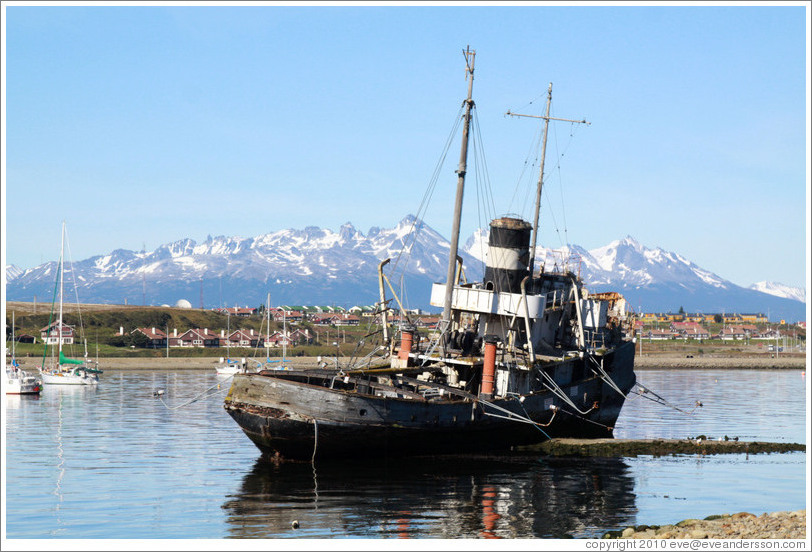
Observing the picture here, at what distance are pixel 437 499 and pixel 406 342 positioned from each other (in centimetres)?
1250

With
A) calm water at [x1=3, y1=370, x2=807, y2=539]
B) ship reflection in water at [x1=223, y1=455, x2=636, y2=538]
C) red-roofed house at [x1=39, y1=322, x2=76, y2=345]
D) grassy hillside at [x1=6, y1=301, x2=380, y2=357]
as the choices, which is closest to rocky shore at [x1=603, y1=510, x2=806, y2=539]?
ship reflection in water at [x1=223, y1=455, x2=636, y2=538]

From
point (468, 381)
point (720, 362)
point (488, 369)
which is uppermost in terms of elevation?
point (488, 369)

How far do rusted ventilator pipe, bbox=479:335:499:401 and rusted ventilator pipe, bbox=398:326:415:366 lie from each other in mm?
4104

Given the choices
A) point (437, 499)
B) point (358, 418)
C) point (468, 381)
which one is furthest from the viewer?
point (468, 381)

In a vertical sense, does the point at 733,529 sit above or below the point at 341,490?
above

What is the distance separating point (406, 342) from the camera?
45.1m

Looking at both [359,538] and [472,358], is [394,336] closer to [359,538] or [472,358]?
[472,358]

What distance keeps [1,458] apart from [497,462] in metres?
23.6

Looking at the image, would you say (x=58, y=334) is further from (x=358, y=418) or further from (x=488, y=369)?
(x=358, y=418)

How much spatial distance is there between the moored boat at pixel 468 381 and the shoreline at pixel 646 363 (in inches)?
2679

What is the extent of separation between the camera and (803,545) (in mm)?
22609

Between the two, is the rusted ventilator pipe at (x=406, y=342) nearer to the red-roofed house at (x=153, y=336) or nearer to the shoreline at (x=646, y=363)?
the shoreline at (x=646, y=363)

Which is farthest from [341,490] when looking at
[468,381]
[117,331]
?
[117,331]

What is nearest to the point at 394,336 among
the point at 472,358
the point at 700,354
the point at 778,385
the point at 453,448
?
the point at 472,358
